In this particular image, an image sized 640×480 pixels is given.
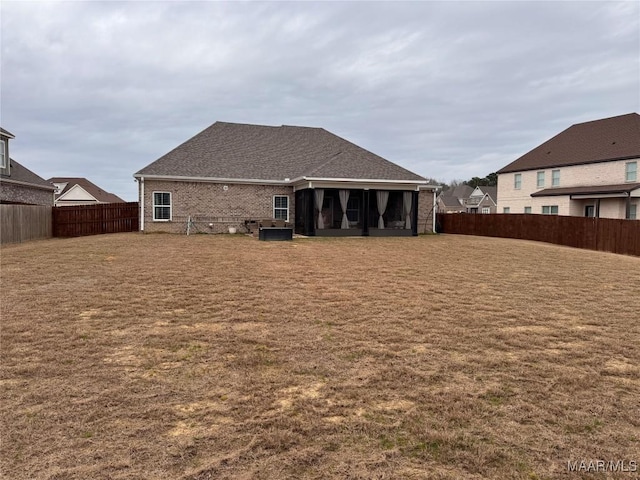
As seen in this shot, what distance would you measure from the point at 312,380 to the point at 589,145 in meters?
33.4

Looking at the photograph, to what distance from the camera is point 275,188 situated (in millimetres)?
23984

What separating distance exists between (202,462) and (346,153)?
23408 millimetres

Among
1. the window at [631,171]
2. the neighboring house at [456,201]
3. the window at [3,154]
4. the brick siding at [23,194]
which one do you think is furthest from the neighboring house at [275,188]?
the neighboring house at [456,201]

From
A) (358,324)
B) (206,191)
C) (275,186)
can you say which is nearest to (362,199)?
(275,186)

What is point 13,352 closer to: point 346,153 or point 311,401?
point 311,401

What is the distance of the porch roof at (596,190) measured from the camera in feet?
84.0

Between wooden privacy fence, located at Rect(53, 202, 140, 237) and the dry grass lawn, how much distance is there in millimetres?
15703

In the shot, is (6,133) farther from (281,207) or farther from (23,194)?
(281,207)

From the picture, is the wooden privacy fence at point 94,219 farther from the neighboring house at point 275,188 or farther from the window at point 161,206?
the neighboring house at point 275,188

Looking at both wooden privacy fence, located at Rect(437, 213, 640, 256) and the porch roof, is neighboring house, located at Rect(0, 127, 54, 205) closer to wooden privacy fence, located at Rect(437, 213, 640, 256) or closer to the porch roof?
wooden privacy fence, located at Rect(437, 213, 640, 256)

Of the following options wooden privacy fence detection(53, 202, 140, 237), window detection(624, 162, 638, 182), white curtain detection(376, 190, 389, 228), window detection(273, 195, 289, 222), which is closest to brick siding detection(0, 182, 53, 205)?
wooden privacy fence detection(53, 202, 140, 237)

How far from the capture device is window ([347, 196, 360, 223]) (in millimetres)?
24875

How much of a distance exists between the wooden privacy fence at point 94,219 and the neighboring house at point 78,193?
98.6 ft

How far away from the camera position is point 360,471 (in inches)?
108
